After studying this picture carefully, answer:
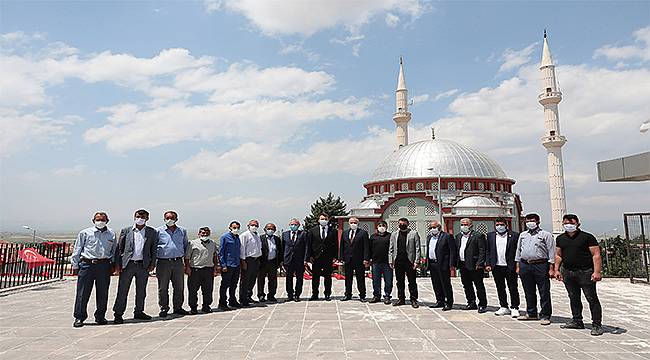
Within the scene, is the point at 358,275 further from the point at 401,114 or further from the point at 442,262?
the point at 401,114

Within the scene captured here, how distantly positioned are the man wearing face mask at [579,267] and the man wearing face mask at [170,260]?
6369mm

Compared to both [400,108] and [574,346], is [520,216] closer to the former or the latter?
[400,108]

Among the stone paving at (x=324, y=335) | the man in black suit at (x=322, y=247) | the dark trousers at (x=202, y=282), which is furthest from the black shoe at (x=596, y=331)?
the dark trousers at (x=202, y=282)

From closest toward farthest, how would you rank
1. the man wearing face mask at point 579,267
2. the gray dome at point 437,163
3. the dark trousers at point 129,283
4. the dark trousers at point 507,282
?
the man wearing face mask at point 579,267 → the dark trousers at point 129,283 → the dark trousers at point 507,282 → the gray dome at point 437,163

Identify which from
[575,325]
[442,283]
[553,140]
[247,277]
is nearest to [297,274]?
[247,277]

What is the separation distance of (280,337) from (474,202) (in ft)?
106

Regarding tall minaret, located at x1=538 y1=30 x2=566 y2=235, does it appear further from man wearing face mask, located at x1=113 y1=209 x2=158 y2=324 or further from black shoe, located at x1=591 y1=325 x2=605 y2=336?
man wearing face mask, located at x1=113 y1=209 x2=158 y2=324

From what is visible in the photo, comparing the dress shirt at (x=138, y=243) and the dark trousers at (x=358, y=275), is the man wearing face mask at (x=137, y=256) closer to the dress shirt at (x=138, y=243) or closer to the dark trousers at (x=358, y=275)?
the dress shirt at (x=138, y=243)

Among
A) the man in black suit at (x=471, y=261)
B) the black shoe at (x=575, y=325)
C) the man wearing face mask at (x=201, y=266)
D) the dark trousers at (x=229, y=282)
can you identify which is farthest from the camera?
the dark trousers at (x=229, y=282)

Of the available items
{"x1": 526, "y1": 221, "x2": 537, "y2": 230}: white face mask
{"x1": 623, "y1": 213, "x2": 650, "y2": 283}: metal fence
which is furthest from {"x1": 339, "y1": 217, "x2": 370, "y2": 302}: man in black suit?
{"x1": 623, "y1": 213, "x2": 650, "y2": 283}: metal fence

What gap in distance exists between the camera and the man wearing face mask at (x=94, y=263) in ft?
23.6

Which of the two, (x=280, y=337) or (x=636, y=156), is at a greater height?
(x=636, y=156)

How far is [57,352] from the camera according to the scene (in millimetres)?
5484

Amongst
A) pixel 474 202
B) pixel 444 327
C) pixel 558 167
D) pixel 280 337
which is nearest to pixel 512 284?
pixel 444 327
